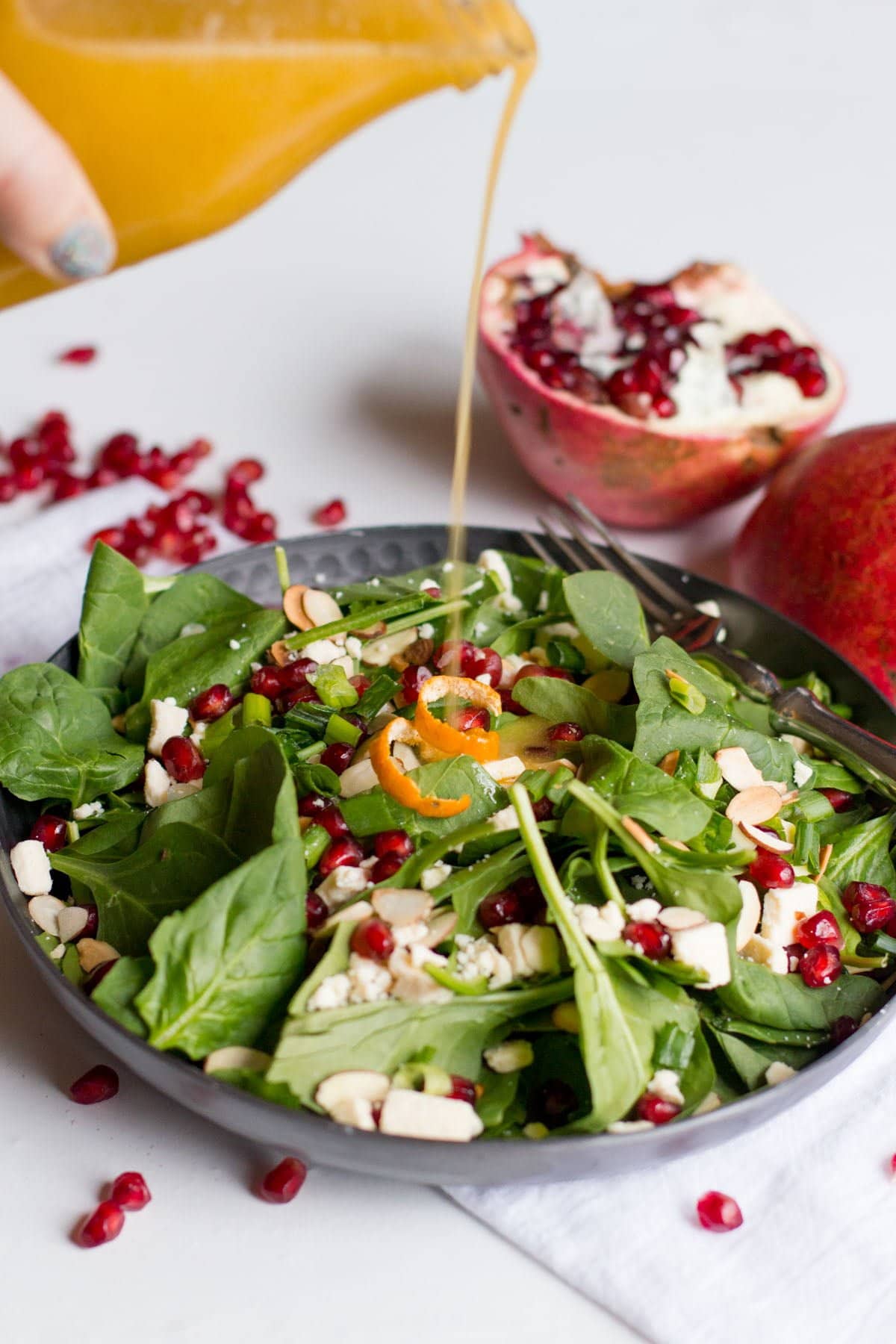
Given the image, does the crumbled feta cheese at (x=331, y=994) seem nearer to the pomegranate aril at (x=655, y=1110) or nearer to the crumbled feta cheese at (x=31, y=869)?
the pomegranate aril at (x=655, y=1110)

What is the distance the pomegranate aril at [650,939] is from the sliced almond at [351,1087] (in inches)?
14.0

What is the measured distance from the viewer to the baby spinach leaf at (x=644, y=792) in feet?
5.95

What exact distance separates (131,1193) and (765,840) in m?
1.01

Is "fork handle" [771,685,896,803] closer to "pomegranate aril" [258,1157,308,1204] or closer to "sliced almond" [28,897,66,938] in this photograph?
"pomegranate aril" [258,1157,308,1204]

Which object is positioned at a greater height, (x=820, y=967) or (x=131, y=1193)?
(x=820, y=967)

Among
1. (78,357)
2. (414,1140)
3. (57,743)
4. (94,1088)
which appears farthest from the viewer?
(78,357)

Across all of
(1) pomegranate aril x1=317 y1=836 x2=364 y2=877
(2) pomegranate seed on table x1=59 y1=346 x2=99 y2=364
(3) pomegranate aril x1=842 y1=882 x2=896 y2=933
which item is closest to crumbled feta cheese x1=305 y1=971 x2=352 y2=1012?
(1) pomegranate aril x1=317 y1=836 x2=364 y2=877

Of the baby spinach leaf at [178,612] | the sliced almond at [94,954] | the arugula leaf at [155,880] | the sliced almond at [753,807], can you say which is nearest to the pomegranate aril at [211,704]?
the baby spinach leaf at [178,612]

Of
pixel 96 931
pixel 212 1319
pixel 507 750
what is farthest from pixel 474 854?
pixel 212 1319

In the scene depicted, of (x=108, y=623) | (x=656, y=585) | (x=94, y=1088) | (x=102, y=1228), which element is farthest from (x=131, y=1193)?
(x=656, y=585)

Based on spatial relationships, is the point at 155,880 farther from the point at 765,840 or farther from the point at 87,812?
the point at 765,840

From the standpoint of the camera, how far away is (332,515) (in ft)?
10.9

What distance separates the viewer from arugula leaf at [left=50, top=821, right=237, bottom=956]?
5.90 ft

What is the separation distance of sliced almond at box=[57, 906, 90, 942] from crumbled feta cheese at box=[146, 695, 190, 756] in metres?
0.30
